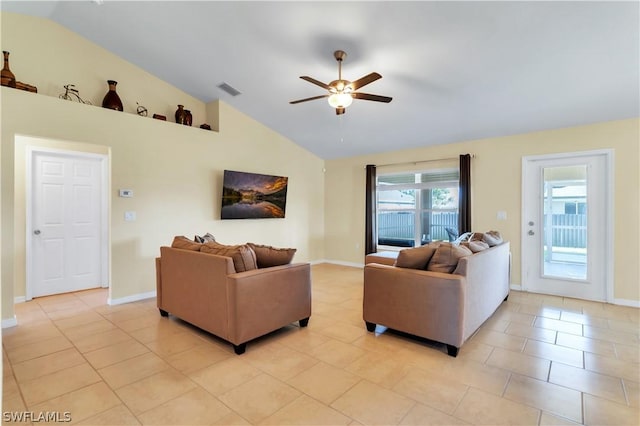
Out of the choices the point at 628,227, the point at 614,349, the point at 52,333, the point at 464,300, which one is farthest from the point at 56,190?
the point at 628,227

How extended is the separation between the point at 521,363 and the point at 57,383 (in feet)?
11.9

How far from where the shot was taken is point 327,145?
653 cm

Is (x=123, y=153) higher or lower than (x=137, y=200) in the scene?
higher

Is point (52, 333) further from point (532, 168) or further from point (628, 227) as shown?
point (628, 227)

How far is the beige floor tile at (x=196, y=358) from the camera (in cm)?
267

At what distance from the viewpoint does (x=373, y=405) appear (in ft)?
7.26

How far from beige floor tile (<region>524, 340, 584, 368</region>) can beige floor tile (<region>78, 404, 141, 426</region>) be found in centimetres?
315

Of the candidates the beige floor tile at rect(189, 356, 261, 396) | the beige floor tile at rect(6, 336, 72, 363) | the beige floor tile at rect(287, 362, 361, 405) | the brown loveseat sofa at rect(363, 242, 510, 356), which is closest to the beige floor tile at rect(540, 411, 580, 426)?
the brown loveseat sofa at rect(363, 242, 510, 356)

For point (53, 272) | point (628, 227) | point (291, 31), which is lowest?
point (53, 272)

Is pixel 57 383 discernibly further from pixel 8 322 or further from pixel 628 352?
pixel 628 352

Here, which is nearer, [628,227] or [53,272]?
[628,227]

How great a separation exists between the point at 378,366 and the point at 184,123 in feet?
14.2

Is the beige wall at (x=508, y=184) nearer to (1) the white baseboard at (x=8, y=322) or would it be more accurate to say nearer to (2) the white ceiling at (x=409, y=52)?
(2) the white ceiling at (x=409, y=52)

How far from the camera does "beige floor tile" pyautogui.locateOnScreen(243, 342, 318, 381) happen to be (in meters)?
2.62
